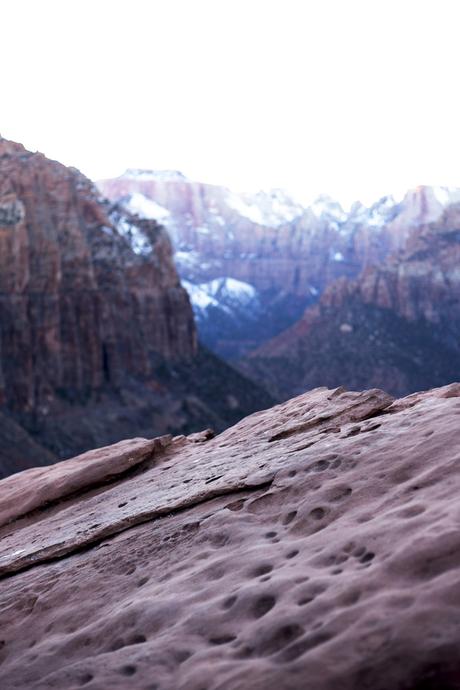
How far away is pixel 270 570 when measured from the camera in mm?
6520

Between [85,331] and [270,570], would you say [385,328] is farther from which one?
[270,570]

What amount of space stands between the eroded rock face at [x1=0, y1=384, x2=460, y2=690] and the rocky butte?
138 ft

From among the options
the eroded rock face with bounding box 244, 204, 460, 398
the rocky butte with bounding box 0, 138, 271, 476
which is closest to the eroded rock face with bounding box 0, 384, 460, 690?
the rocky butte with bounding box 0, 138, 271, 476

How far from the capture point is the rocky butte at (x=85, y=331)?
60.6m

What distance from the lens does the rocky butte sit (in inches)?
2387

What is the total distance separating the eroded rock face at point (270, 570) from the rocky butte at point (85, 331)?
42168mm

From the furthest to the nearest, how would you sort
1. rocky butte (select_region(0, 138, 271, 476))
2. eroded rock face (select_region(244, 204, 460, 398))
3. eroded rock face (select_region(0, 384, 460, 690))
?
eroded rock face (select_region(244, 204, 460, 398)), rocky butte (select_region(0, 138, 271, 476)), eroded rock face (select_region(0, 384, 460, 690))

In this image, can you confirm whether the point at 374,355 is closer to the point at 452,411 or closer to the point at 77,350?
the point at 77,350

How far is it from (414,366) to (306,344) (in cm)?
2187

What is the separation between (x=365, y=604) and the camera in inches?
209

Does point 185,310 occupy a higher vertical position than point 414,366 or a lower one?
higher

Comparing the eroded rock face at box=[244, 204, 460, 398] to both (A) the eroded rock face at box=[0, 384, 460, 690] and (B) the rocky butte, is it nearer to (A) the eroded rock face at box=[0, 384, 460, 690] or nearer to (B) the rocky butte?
(B) the rocky butte

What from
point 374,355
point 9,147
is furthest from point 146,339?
point 374,355

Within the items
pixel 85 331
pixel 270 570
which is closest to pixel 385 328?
Answer: pixel 85 331
